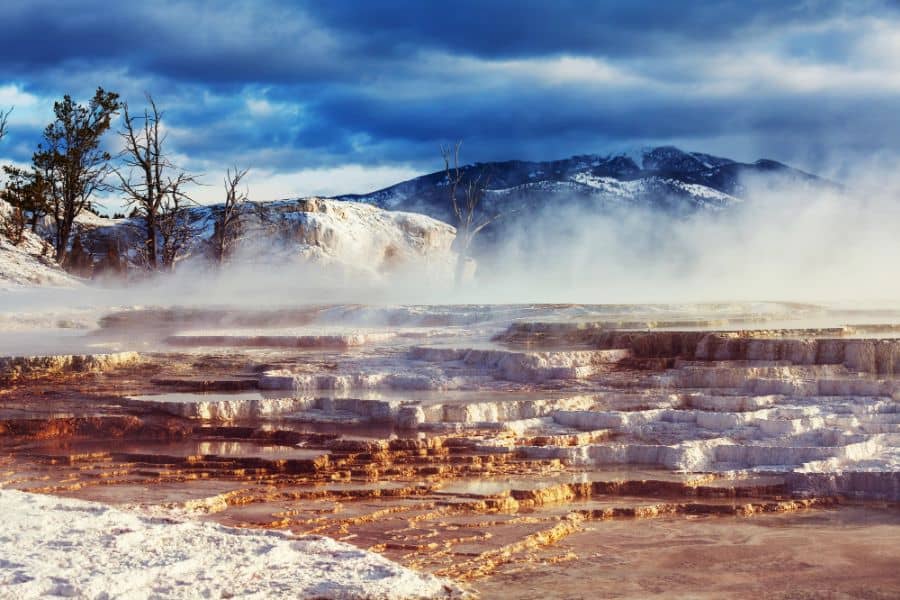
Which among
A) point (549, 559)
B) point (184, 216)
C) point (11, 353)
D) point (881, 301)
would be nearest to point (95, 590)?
point (549, 559)

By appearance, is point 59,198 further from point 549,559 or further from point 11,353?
point 549,559

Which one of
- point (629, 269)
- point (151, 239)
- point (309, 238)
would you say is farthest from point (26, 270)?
point (629, 269)

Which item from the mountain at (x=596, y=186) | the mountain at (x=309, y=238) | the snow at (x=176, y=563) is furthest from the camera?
the mountain at (x=596, y=186)

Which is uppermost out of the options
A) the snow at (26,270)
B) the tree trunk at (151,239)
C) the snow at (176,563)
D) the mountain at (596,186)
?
the mountain at (596,186)

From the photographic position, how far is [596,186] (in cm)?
4956

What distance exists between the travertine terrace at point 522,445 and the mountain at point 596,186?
104ft

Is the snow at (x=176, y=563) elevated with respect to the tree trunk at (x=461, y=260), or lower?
lower

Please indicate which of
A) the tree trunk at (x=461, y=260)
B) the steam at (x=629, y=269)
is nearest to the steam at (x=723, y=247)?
the steam at (x=629, y=269)

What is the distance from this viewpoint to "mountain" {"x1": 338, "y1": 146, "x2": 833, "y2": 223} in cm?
4672

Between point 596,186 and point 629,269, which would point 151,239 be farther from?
point 596,186

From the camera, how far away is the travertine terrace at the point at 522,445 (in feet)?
15.9

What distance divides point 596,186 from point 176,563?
46623 millimetres

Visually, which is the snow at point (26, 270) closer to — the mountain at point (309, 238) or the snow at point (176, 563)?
the mountain at point (309, 238)

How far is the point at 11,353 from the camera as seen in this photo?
10.8 metres
